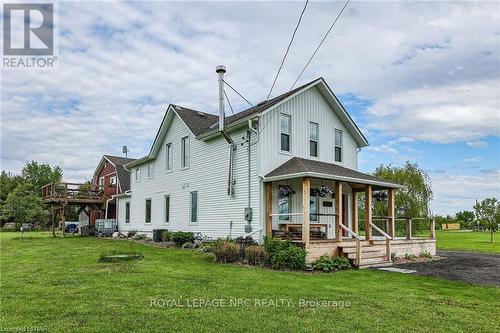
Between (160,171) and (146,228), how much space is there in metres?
3.91

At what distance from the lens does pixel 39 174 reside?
60781 millimetres

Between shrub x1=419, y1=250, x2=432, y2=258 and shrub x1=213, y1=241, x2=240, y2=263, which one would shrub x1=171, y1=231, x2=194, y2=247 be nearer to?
shrub x1=213, y1=241, x2=240, y2=263

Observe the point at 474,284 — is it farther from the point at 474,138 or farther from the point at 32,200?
the point at 32,200

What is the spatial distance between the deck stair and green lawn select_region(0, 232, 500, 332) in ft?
4.71

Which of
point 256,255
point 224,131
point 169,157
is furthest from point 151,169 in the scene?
point 256,255

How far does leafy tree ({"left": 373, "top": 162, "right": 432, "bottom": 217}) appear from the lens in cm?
2472

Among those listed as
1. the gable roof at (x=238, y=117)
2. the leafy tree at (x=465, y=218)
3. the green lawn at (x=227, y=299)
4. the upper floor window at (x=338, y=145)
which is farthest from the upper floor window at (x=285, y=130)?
the leafy tree at (x=465, y=218)

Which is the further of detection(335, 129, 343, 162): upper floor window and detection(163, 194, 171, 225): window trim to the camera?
detection(163, 194, 171, 225): window trim

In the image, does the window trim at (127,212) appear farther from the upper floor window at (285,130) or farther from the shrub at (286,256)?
the shrub at (286,256)

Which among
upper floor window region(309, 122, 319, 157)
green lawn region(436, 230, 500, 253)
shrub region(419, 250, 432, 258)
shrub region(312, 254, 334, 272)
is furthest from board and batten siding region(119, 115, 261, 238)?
green lawn region(436, 230, 500, 253)

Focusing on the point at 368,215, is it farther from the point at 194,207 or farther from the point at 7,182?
the point at 7,182

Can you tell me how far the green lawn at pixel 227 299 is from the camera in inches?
217

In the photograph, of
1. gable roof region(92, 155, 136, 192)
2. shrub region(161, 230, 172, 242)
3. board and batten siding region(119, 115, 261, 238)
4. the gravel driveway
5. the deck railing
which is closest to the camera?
the gravel driveway

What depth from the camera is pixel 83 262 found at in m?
11.5
